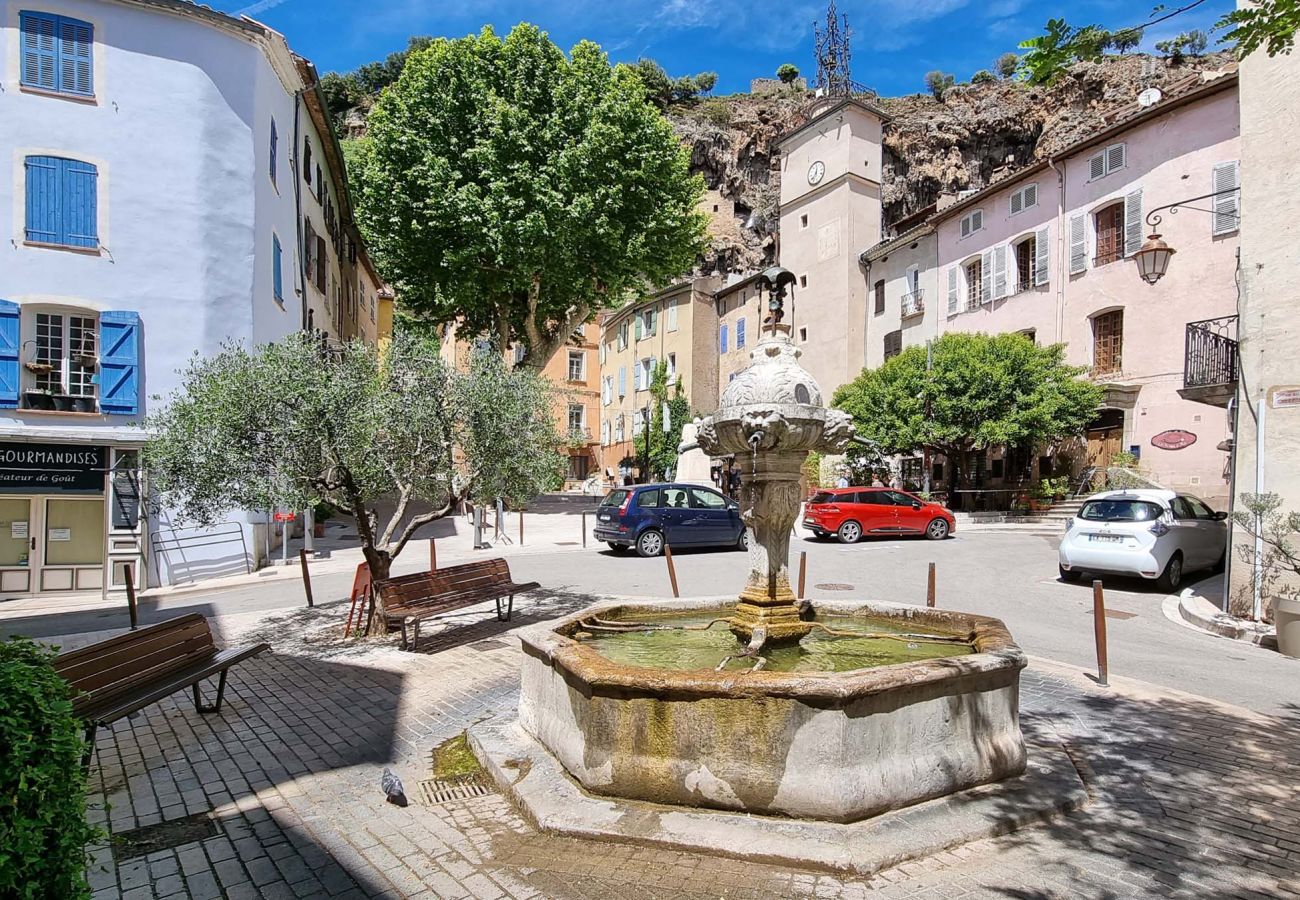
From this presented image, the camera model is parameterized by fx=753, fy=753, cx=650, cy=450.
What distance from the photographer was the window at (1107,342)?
26.2 metres

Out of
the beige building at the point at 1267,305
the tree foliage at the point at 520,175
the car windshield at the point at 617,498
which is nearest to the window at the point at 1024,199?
the tree foliage at the point at 520,175

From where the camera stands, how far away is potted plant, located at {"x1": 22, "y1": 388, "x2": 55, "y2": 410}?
1313cm

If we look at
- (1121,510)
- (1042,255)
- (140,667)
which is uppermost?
(1042,255)

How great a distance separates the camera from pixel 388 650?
8.30 m

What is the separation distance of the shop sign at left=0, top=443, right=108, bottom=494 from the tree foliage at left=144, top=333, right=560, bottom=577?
233 inches

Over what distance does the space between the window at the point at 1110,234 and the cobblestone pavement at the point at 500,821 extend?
79.7ft

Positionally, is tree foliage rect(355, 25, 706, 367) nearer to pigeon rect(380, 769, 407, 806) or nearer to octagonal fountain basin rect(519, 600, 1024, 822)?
pigeon rect(380, 769, 407, 806)

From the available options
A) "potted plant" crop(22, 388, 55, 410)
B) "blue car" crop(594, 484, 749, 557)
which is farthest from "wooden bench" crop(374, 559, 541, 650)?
"potted plant" crop(22, 388, 55, 410)

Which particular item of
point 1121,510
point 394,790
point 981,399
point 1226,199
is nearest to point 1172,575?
point 1121,510

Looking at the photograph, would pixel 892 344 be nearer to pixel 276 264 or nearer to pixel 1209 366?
pixel 1209 366

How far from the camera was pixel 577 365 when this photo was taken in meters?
49.7

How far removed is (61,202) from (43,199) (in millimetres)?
257

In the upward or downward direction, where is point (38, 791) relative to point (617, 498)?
downward

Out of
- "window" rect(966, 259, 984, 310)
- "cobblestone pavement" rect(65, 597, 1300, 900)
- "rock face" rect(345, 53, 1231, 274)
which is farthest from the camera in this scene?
"rock face" rect(345, 53, 1231, 274)
